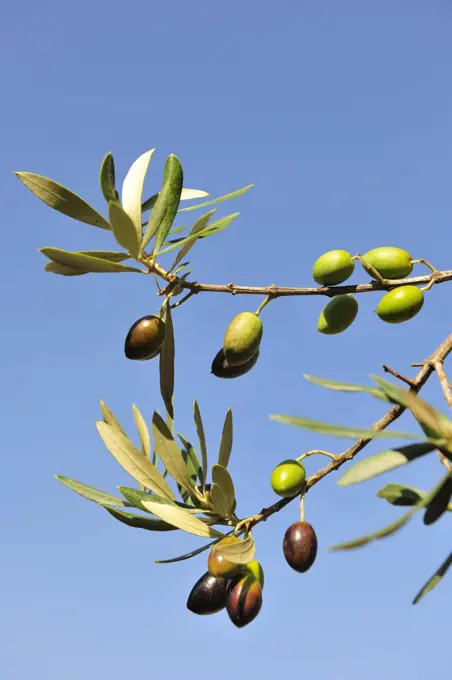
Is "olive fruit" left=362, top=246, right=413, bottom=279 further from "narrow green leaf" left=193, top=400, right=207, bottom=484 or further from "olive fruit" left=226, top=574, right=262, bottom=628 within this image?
"olive fruit" left=226, top=574, right=262, bottom=628

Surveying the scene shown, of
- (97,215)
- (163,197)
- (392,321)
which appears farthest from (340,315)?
(97,215)

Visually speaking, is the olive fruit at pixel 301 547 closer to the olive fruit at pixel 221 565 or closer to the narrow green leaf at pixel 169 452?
the olive fruit at pixel 221 565

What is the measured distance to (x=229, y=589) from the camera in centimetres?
245

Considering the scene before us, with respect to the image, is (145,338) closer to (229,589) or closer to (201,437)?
(201,437)

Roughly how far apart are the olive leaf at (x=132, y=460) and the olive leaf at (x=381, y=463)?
96cm

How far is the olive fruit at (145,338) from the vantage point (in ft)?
8.65

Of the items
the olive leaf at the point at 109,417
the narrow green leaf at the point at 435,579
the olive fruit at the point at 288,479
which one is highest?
the olive leaf at the point at 109,417

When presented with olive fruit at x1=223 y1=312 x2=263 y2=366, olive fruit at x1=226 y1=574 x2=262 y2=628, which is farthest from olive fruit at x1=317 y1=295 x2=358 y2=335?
olive fruit at x1=226 y1=574 x2=262 y2=628

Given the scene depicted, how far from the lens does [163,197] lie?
267 centimetres

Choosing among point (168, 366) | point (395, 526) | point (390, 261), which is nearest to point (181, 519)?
point (168, 366)

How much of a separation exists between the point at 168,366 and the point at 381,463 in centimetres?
115

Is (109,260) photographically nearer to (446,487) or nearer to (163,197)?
(163,197)

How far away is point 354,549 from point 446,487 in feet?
0.83

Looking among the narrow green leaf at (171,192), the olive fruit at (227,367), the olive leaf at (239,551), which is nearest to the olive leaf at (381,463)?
the olive leaf at (239,551)
